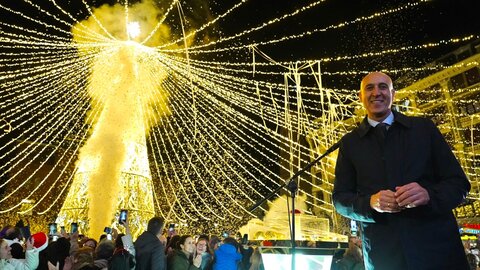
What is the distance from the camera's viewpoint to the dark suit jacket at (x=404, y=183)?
1931 mm

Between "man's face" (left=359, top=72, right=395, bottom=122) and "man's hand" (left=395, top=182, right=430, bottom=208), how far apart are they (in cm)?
59

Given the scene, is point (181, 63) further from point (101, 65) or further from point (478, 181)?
point (478, 181)

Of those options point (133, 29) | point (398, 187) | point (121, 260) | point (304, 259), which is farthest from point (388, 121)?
point (133, 29)

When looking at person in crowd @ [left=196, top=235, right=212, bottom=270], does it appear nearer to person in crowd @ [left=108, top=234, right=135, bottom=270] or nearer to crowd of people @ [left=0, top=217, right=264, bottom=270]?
crowd of people @ [left=0, top=217, right=264, bottom=270]

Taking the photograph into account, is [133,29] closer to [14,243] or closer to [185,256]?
[14,243]

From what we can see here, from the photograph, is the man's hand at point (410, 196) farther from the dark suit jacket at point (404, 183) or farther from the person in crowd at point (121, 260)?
the person in crowd at point (121, 260)

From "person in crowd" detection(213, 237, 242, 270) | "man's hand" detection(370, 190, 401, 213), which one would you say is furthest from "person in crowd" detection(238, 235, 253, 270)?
"man's hand" detection(370, 190, 401, 213)

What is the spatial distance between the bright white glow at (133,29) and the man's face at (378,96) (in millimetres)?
13546

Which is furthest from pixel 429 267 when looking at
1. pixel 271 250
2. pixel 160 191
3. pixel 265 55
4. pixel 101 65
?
pixel 160 191

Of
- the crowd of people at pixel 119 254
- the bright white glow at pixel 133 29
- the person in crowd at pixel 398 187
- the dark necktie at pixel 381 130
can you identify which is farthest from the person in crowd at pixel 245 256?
the bright white glow at pixel 133 29

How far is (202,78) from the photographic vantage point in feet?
50.0

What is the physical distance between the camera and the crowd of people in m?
5.20

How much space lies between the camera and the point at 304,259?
347 cm

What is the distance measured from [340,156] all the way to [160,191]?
40.9 metres
